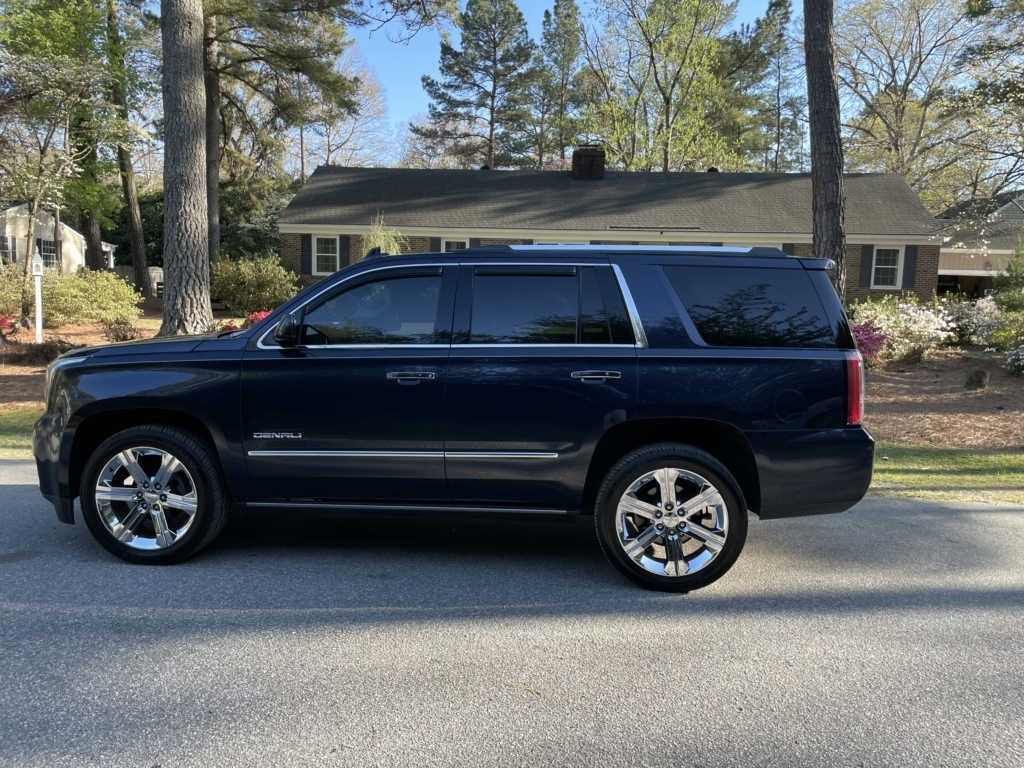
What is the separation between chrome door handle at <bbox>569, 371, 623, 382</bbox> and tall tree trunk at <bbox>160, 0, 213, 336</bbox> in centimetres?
887

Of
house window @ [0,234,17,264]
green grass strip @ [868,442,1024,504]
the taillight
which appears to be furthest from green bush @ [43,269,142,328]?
house window @ [0,234,17,264]

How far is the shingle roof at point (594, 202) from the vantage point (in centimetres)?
2625

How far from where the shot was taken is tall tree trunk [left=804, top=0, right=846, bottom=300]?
36.0 feet

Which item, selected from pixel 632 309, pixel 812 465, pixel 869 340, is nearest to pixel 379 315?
pixel 632 309

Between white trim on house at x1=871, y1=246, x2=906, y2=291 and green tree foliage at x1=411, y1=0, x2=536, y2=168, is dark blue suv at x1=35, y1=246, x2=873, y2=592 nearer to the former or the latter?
white trim on house at x1=871, y1=246, x2=906, y2=291

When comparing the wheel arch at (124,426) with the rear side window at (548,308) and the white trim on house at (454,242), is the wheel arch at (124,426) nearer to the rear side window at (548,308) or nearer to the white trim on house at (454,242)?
the rear side window at (548,308)

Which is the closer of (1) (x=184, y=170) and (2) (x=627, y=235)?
(1) (x=184, y=170)

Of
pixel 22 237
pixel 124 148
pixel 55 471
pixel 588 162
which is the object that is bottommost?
pixel 55 471

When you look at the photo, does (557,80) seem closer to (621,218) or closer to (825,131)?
(621,218)

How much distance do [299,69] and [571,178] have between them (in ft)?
35.4

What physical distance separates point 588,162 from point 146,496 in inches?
1049

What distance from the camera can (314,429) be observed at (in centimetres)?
446

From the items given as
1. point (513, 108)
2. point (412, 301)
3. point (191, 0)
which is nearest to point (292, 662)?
point (412, 301)

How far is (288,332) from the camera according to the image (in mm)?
4516
